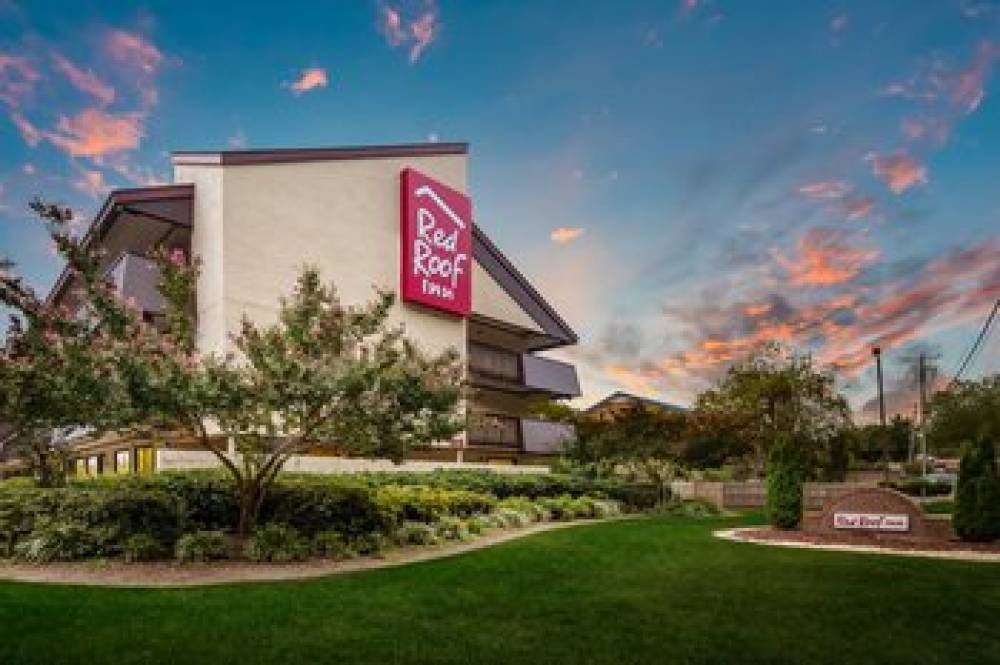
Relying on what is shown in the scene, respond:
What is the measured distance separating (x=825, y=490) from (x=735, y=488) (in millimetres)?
4248

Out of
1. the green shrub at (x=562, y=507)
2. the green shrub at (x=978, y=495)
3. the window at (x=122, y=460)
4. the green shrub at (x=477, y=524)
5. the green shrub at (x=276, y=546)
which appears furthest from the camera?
the window at (x=122, y=460)

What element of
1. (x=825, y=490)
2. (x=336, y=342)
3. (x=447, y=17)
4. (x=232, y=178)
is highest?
(x=447, y=17)

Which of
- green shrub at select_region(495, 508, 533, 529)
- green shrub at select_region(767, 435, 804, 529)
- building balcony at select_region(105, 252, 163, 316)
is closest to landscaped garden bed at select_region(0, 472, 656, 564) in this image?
green shrub at select_region(495, 508, 533, 529)

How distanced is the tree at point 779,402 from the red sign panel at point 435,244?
737 inches

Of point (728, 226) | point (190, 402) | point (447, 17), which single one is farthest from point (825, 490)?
point (190, 402)

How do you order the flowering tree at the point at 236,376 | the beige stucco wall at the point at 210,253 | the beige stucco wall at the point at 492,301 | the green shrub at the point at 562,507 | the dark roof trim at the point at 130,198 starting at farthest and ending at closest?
1. the beige stucco wall at the point at 492,301
2. the green shrub at the point at 562,507
3. the beige stucco wall at the point at 210,253
4. the dark roof trim at the point at 130,198
5. the flowering tree at the point at 236,376

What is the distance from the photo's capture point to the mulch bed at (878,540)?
14469 millimetres

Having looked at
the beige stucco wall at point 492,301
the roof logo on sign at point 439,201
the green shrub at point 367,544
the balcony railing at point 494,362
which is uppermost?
the roof logo on sign at point 439,201

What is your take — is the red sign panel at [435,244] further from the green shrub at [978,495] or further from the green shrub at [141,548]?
the green shrub at [978,495]

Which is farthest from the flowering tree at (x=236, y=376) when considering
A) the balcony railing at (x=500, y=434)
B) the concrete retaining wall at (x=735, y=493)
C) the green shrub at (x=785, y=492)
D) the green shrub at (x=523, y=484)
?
the concrete retaining wall at (x=735, y=493)

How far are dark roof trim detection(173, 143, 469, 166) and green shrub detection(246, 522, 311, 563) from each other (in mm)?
13278

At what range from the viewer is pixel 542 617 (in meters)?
8.14

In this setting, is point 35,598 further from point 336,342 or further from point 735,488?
point 735,488

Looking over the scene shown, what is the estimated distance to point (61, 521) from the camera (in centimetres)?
1232
